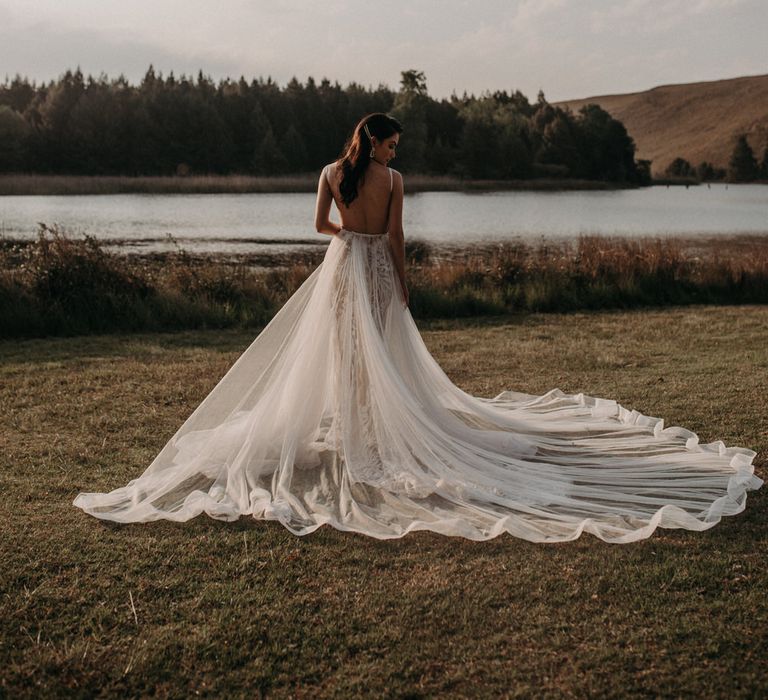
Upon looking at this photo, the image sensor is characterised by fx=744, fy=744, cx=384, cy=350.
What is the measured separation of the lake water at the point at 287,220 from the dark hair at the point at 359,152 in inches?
628

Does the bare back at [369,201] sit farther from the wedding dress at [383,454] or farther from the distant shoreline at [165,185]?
the distant shoreline at [165,185]

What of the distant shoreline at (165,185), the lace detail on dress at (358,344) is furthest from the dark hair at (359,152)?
the distant shoreline at (165,185)

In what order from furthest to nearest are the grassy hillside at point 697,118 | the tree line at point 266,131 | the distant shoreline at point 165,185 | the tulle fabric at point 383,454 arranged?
the grassy hillside at point 697,118, the tree line at point 266,131, the distant shoreline at point 165,185, the tulle fabric at point 383,454

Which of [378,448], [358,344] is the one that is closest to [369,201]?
[358,344]

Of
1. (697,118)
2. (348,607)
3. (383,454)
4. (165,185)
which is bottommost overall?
(348,607)

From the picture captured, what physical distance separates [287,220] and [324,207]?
93.7ft

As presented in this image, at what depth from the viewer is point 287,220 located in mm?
32750

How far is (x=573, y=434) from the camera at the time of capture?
17.6ft

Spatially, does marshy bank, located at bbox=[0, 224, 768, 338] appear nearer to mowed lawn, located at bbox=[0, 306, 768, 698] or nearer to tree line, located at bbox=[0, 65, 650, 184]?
mowed lawn, located at bbox=[0, 306, 768, 698]

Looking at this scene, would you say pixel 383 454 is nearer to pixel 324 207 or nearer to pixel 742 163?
pixel 324 207

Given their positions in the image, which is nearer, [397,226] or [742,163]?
[397,226]

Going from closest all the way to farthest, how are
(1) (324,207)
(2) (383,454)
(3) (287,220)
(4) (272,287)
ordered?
1. (2) (383,454)
2. (1) (324,207)
3. (4) (272,287)
4. (3) (287,220)

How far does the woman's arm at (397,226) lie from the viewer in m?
4.72

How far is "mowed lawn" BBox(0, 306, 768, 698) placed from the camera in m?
2.72
